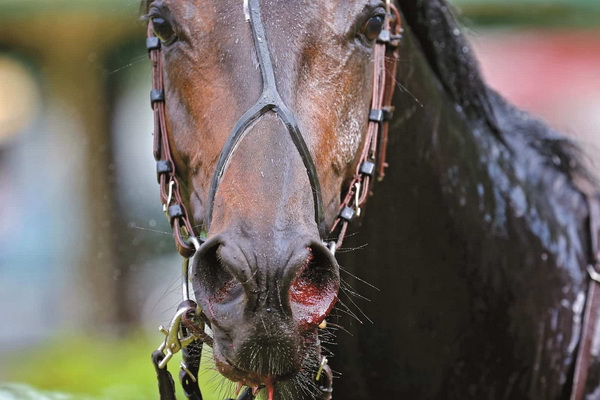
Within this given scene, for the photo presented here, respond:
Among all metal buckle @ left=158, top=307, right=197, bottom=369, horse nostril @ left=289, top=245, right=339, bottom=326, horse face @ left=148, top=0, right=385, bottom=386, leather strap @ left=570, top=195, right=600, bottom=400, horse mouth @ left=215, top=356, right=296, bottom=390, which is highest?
horse face @ left=148, top=0, right=385, bottom=386

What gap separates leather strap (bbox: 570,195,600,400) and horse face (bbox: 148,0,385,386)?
113 cm

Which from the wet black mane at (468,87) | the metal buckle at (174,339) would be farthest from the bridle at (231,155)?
the wet black mane at (468,87)

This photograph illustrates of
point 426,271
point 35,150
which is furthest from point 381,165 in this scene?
point 35,150

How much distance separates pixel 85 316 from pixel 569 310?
271 inches

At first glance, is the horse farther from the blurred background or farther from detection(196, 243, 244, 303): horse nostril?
the blurred background

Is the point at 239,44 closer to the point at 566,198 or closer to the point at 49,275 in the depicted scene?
the point at 566,198

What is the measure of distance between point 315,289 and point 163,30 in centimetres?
93

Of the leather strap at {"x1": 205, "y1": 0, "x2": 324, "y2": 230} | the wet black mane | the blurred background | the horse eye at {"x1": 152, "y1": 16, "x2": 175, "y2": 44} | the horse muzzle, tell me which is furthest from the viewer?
the blurred background

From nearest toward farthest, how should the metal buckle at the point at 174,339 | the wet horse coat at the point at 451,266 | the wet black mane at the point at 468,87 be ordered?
the metal buckle at the point at 174,339
the wet horse coat at the point at 451,266
the wet black mane at the point at 468,87

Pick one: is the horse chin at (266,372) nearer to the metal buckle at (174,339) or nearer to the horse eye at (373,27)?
the metal buckle at (174,339)

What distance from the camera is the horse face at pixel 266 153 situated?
1848 mm

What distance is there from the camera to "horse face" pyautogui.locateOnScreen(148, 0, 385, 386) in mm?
1848

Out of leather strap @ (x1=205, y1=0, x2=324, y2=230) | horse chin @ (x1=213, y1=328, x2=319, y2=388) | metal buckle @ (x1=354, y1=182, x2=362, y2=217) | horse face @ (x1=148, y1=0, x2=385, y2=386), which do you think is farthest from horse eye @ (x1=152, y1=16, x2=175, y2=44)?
horse chin @ (x1=213, y1=328, x2=319, y2=388)

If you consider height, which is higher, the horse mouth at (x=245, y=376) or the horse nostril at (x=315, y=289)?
the horse nostril at (x=315, y=289)
